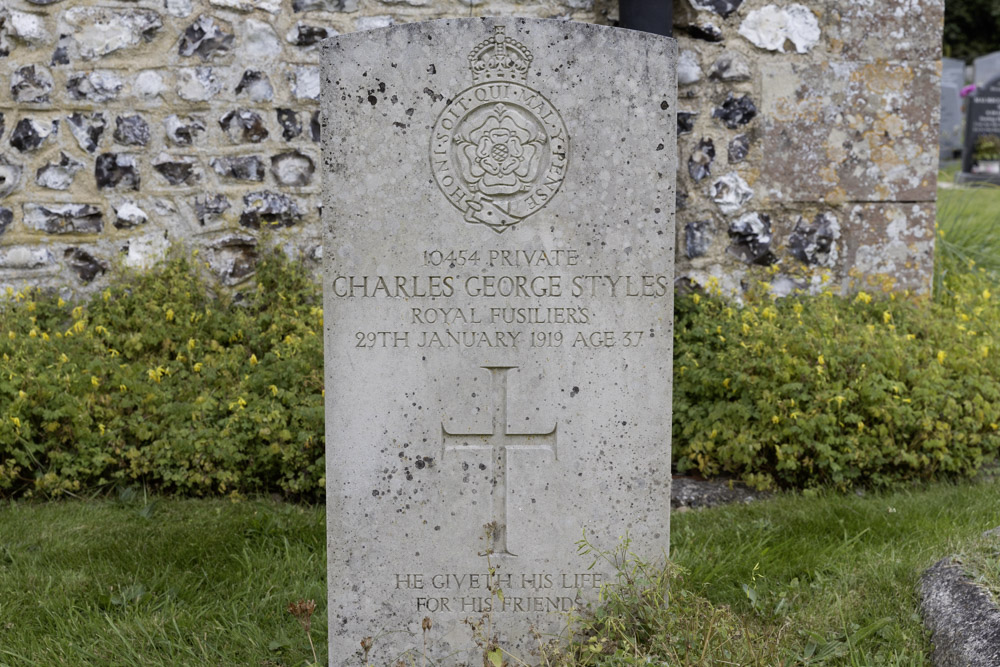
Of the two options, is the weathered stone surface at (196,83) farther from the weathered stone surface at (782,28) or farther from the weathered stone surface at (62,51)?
the weathered stone surface at (782,28)

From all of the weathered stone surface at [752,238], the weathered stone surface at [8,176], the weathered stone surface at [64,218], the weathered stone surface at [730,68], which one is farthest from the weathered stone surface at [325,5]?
the weathered stone surface at [752,238]

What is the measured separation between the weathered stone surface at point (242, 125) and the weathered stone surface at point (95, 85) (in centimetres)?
58

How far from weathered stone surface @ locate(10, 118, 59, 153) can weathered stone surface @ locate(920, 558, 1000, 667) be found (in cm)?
470

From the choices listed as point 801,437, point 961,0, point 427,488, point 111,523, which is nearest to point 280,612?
point 427,488

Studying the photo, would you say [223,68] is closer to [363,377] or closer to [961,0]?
[363,377]

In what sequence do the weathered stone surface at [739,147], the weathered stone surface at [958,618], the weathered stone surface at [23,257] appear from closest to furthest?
the weathered stone surface at [958,618] < the weathered stone surface at [23,257] < the weathered stone surface at [739,147]

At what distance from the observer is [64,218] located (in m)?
5.00

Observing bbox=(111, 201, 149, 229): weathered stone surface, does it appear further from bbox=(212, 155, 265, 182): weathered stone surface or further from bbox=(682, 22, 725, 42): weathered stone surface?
bbox=(682, 22, 725, 42): weathered stone surface

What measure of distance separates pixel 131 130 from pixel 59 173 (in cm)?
46

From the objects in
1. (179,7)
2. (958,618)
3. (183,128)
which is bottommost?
(958,618)

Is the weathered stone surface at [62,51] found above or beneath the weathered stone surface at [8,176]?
above

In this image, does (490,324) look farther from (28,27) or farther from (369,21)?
(28,27)

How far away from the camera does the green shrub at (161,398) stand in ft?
13.2

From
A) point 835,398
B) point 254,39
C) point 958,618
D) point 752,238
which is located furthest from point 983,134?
point 958,618
